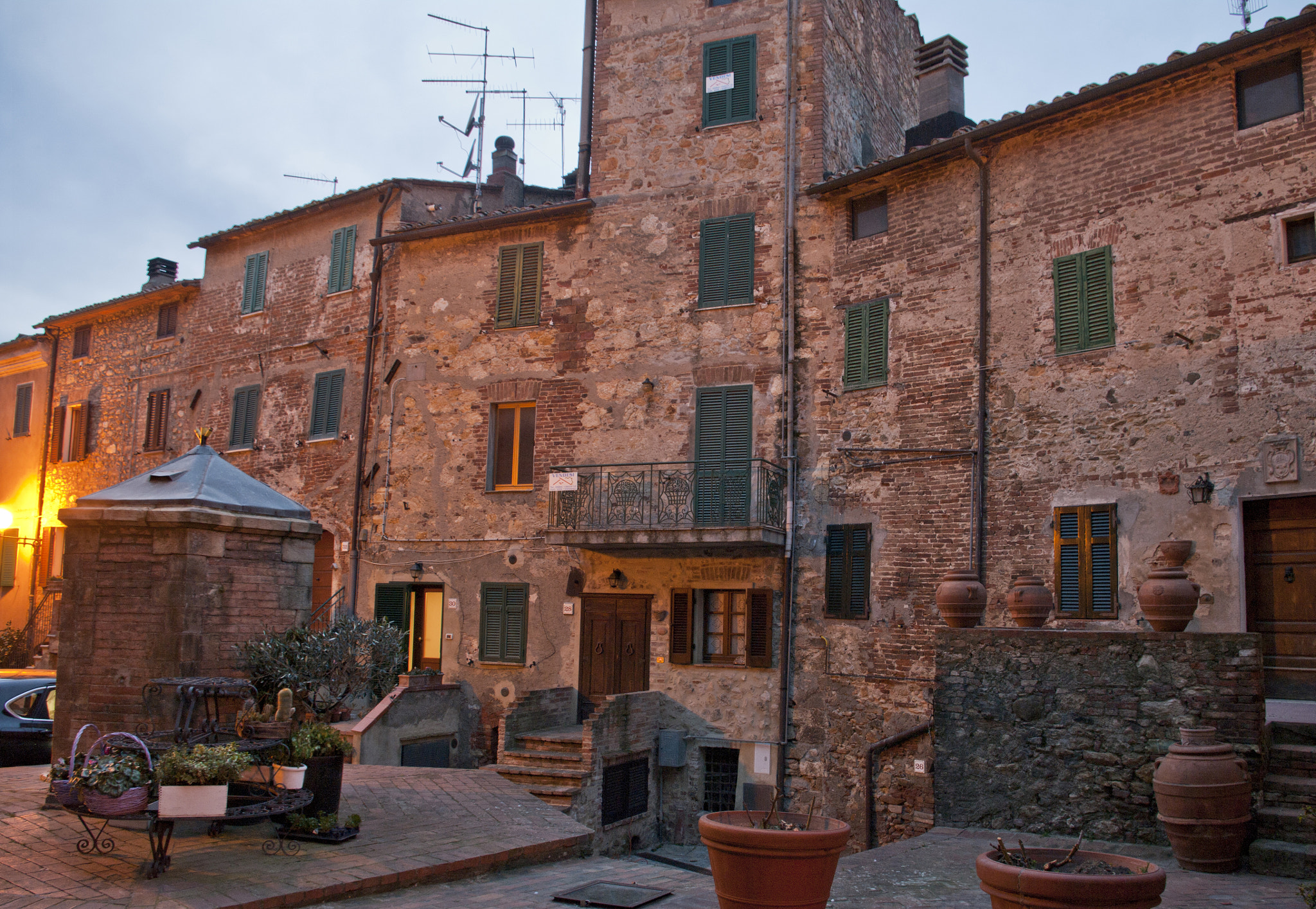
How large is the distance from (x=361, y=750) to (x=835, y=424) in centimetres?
805

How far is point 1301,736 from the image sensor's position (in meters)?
8.64

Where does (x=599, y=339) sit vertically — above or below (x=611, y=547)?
above

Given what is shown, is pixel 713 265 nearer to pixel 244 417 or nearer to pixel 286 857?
pixel 244 417

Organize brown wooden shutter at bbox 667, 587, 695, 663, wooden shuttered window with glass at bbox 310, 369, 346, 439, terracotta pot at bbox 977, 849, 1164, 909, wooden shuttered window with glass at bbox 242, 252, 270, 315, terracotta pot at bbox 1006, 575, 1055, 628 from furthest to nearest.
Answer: wooden shuttered window with glass at bbox 242, 252, 270, 315
wooden shuttered window with glass at bbox 310, 369, 346, 439
brown wooden shutter at bbox 667, 587, 695, 663
terracotta pot at bbox 1006, 575, 1055, 628
terracotta pot at bbox 977, 849, 1164, 909

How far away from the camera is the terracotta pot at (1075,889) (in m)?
4.92

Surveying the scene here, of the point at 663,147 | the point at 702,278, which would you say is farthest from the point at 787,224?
the point at 663,147

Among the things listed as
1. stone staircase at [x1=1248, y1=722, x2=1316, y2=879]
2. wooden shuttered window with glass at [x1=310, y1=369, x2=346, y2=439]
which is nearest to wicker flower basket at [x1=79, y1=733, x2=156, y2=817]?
stone staircase at [x1=1248, y1=722, x2=1316, y2=879]

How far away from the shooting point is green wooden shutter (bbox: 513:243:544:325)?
1788 centimetres

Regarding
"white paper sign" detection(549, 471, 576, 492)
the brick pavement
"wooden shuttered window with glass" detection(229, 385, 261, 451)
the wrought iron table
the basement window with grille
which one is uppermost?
"wooden shuttered window with glass" detection(229, 385, 261, 451)

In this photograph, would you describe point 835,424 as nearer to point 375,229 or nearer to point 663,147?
point 663,147

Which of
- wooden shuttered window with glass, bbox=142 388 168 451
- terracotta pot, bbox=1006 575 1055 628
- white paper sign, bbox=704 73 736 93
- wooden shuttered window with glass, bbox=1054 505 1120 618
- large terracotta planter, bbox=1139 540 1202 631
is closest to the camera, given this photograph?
large terracotta planter, bbox=1139 540 1202 631

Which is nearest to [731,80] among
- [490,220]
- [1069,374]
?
[490,220]

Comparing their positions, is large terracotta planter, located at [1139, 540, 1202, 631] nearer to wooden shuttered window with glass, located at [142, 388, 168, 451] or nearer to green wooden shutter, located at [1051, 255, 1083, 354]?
green wooden shutter, located at [1051, 255, 1083, 354]

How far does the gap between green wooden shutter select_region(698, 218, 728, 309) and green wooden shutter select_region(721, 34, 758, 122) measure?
72.0 inches
